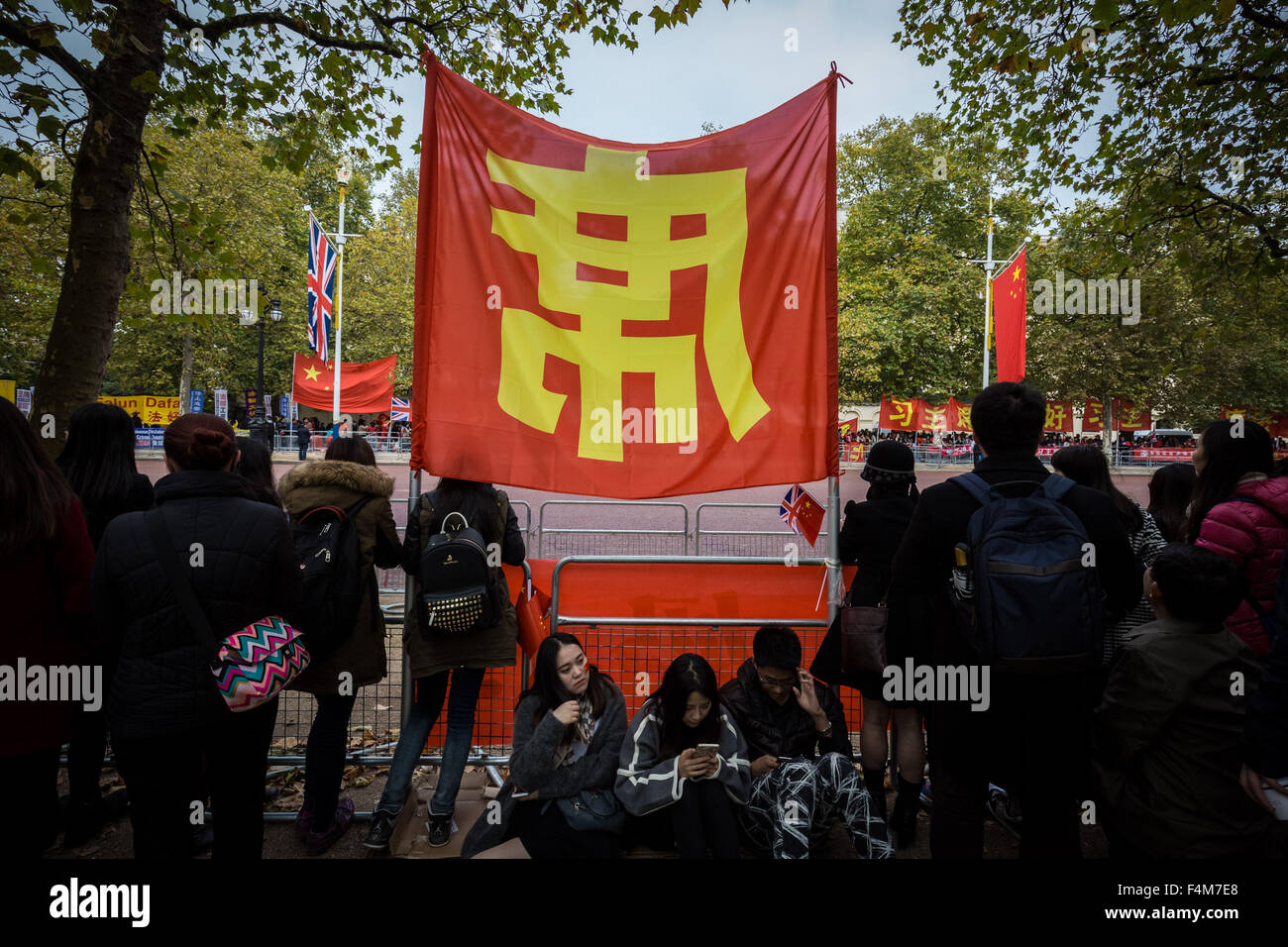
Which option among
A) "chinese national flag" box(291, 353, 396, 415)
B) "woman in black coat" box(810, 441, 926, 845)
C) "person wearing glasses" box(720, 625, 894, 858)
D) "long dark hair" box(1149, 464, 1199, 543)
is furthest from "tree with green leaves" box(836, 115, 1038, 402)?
"person wearing glasses" box(720, 625, 894, 858)

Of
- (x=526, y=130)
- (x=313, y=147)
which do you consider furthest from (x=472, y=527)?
(x=313, y=147)

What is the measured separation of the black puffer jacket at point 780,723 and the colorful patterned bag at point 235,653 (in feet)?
6.43

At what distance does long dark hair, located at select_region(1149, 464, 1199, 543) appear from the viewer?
12.5 ft

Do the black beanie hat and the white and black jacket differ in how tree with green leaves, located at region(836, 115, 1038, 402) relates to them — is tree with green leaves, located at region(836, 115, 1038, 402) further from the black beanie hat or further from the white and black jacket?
the white and black jacket

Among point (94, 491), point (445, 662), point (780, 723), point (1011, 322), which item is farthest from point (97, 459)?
point (1011, 322)

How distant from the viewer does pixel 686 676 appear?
9.71 feet

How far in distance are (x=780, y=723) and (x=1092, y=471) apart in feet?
7.08

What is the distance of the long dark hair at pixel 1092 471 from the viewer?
3.49 m

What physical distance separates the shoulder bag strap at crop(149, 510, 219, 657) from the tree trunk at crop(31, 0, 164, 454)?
9.30 feet

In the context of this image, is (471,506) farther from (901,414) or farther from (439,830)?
(901,414)

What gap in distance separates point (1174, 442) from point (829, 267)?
45390mm

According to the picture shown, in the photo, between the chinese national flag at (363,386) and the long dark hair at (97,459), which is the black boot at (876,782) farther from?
the chinese national flag at (363,386)

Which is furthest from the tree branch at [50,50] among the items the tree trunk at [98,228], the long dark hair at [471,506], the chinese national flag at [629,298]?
the long dark hair at [471,506]

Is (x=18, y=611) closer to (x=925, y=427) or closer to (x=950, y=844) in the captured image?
(x=950, y=844)
